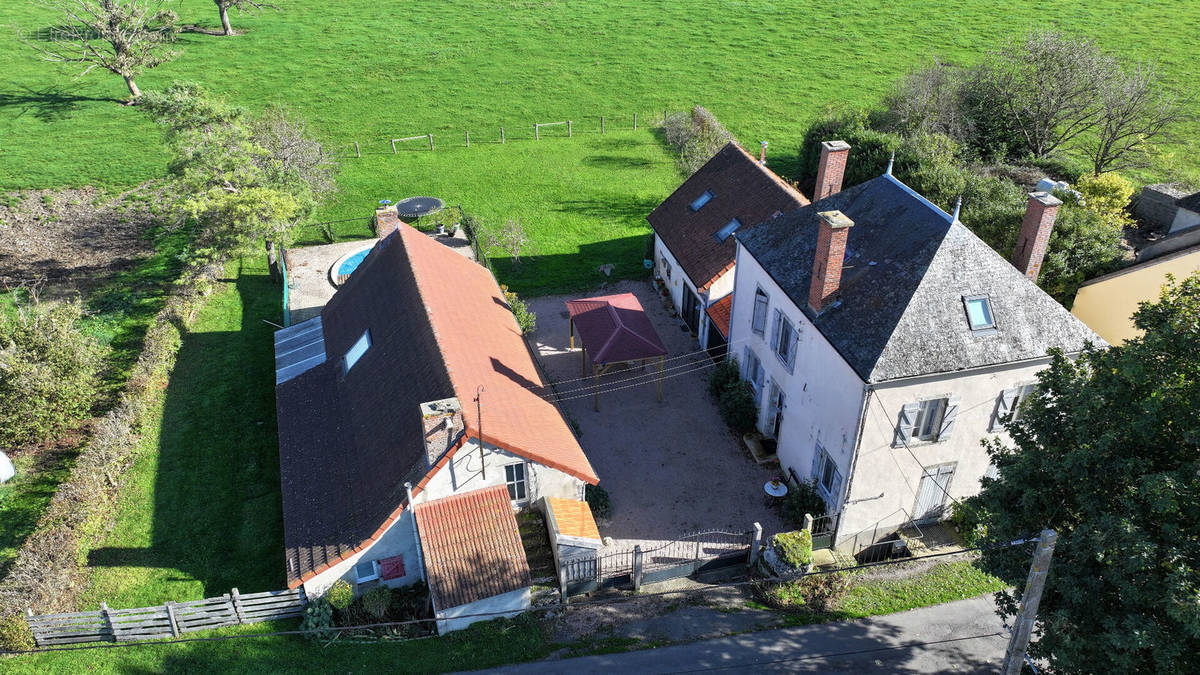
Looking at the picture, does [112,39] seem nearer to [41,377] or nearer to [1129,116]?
[41,377]

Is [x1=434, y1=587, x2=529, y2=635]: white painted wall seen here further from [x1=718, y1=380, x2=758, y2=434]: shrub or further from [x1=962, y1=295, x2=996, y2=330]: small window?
[x1=962, y1=295, x2=996, y2=330]: small window

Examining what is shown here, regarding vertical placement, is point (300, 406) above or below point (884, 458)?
below

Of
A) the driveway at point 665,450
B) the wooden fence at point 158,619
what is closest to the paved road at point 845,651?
the driveway at point 665,450

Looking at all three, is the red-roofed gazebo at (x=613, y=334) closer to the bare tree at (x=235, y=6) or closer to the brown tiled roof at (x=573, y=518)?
the brown tiled roof at (x=573, y=518)

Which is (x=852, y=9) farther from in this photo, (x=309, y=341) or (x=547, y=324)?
(x=309, y=341)

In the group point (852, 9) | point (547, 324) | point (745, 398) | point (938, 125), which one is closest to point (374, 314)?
point (547, 324)

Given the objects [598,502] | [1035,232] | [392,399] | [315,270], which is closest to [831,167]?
[1035,232]
